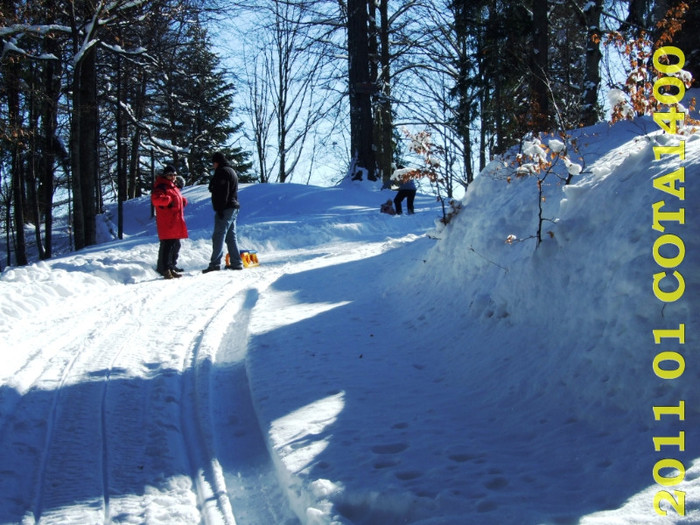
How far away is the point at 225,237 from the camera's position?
9.57m

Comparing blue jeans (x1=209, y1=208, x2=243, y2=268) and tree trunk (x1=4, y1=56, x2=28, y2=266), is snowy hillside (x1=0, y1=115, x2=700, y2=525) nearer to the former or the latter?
blue jeans (x1=209, y1=208, x2=243, y2=268)

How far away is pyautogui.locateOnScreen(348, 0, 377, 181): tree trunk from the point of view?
17.1m

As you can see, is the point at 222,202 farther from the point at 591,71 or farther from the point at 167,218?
the point at 591,71

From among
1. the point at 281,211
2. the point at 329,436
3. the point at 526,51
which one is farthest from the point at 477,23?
the point at 329,436

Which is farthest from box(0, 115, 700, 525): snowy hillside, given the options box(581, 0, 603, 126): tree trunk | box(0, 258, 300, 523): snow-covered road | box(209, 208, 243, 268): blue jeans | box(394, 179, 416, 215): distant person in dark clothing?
box(394, 179, 416, 215): distant person in dark clothing

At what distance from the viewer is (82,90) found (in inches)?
544

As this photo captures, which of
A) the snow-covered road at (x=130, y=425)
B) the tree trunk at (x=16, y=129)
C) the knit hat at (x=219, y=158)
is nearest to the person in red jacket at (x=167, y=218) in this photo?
the knit hat at (x=219, y=158)

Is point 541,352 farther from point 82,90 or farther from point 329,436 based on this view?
point 82,90

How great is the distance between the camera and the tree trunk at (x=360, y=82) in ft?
56.1

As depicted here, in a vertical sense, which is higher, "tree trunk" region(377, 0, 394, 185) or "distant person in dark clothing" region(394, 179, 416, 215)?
"tree trunk" region(377, 0, 394, 185)

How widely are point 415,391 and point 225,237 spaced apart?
636 centimetres

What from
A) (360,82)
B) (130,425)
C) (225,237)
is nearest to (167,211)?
(225,237)

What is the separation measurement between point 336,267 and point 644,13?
11506 mm

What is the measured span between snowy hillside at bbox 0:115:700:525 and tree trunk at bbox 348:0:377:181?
11.8 m
